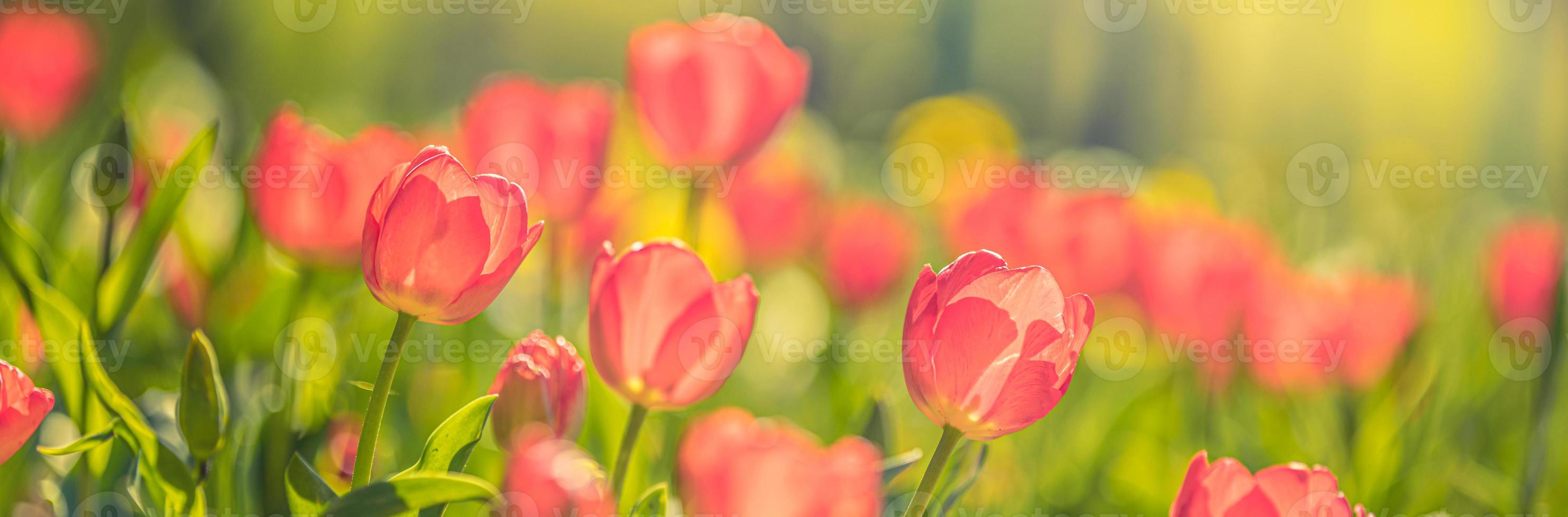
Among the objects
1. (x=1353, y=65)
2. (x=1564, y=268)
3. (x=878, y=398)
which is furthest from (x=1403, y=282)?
(x=1353, y=65)

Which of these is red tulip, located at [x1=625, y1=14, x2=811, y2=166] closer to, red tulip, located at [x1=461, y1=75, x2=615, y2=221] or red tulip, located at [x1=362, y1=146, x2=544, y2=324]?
red tulip, located at [x1=461, y1=75, x2=615, y2=221]

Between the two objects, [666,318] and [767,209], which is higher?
[666,318]

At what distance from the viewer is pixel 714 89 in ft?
1.95

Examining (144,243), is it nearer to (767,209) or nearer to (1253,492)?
(1253,492)

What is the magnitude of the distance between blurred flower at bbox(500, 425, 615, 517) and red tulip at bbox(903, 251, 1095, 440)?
4.2 inches

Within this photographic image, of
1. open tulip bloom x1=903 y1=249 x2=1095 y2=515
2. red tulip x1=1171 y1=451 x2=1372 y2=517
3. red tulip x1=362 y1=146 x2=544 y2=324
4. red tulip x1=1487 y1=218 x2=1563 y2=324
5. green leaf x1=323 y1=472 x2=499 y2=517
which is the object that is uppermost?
red tulip x1=362 y1=146 x2=544 y2=324

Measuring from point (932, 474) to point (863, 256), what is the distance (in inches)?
24.0

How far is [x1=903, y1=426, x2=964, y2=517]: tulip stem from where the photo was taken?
0.31 m

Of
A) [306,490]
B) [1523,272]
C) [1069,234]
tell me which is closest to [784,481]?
[306,490]

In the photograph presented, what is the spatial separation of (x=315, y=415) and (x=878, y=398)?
0.25 m

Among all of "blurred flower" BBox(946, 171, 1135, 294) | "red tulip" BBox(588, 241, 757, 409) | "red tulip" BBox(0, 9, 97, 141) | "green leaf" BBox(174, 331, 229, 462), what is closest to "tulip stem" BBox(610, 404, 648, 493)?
"red tulip" BBox(588, 241, 757, 409)

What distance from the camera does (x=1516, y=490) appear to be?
61cm

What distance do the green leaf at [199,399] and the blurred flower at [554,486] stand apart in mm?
111

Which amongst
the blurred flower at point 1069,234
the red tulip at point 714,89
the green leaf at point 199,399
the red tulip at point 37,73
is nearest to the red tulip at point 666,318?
the green leaf at point 199,399
